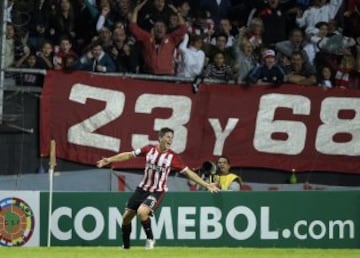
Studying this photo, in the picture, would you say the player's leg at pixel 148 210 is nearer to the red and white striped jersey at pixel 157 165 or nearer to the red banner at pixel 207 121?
the red and white striped jersey at pixel 157 165

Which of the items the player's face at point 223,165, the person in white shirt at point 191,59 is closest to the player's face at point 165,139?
the player's face at point 223,165

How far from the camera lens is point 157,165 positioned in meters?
17.5

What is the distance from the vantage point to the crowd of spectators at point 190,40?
69.9 ft

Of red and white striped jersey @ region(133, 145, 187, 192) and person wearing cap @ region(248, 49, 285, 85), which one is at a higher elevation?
person wearing cap @ region(248, 49, 285, 85)

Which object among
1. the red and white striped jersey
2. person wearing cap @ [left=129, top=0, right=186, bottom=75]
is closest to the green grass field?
the red and white striped jersey

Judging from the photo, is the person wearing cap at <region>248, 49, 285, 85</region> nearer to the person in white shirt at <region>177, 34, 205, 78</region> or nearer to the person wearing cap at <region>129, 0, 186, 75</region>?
the person in white shirt at <region>177, 34, 205, 78</region>

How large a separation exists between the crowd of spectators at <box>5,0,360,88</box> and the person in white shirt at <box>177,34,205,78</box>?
2 cm

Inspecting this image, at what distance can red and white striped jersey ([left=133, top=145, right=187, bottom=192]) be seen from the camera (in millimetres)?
17484

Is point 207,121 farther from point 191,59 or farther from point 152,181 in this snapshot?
point 152,181

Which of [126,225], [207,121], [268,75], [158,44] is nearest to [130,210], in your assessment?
[126,225]

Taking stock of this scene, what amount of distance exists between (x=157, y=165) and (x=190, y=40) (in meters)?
4.87

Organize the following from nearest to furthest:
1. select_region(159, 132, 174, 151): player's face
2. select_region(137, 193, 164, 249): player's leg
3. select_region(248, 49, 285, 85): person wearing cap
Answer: select_region(159, 132, 174, 151): player's face, select_region(137, 193, 164, 249): player's leg, select_region(248, 49, 285, 85): person wearing cap

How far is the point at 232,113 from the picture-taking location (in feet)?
71.6

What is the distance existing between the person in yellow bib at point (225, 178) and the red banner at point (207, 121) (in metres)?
1.27
